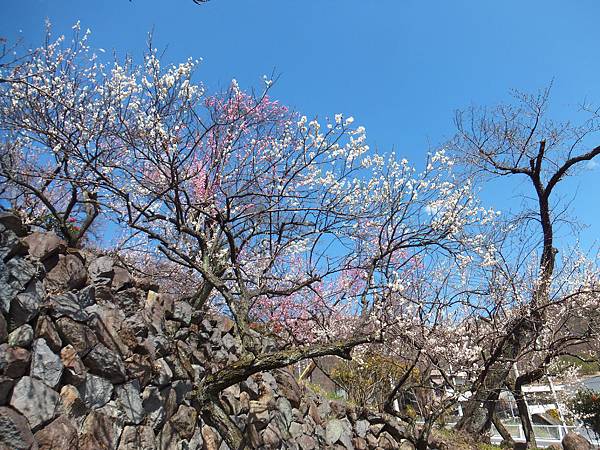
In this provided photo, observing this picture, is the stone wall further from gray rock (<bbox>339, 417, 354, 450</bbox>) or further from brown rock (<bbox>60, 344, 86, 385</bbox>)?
gray rock (<bbox>339, 417, 354, 450</bbox>)

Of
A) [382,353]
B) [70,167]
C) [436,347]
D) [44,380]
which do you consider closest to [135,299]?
[44,380]

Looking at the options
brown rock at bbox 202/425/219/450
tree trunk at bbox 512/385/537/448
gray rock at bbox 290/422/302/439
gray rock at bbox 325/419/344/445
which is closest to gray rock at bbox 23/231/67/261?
brown rock at bbox 202/425/219/450

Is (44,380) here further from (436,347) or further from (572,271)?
(572,271)

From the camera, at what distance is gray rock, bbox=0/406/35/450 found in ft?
7.54

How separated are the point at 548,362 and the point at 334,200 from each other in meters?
6.35

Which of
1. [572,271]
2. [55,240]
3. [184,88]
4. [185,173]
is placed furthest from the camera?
[572,271]

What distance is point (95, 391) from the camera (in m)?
3.08

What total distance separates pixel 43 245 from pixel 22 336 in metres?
0.78

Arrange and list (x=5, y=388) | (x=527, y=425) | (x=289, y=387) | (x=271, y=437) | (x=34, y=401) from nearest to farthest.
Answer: (x=5, y=388), (x=34, y=401), (x=271, y=437), (x=289, y=387), (x=527, y=425)

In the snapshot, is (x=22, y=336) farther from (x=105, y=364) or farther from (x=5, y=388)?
(x=105, y=364)

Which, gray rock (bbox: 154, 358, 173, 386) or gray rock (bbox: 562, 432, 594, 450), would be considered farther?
gray rock (bbox: 562, 432, 594, 450)

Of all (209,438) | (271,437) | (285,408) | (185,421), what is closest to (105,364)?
(185,421)

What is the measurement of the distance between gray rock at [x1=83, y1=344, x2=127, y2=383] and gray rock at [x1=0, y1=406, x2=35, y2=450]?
2.34 ft

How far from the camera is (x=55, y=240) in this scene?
332 centimetres
